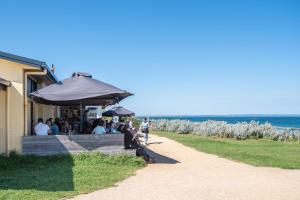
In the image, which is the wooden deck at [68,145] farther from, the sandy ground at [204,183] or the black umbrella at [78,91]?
the sandy ground at [204,183]

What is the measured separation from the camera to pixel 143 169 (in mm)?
12719

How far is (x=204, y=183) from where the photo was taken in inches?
408

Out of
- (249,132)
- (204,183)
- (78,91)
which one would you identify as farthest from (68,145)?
(249,132)

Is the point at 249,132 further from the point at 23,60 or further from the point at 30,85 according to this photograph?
the point at 23,60

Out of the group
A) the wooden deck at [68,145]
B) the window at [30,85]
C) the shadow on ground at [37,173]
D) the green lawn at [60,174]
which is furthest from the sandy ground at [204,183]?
the window at [30,85]

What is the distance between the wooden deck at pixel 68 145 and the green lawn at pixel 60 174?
349mm

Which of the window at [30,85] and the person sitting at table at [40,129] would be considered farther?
the window at [30,85]

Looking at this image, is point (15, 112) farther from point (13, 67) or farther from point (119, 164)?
point (119, 164)

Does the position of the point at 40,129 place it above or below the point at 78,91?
below

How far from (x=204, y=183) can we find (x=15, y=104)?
6.81m

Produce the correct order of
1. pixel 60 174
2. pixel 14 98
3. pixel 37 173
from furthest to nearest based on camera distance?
pixel 14 98 < pixel 37 173 < pixel 60 174

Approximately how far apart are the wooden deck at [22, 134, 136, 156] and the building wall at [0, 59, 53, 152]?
32 centimetres

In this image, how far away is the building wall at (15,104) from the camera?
13742 millimetres

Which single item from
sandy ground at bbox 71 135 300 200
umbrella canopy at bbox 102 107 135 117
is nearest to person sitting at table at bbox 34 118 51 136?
sandy ground at bbox 71 135 300 200
